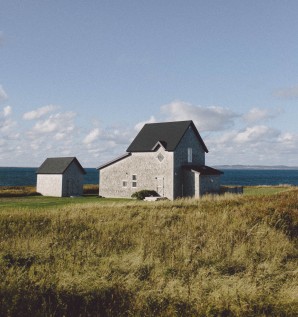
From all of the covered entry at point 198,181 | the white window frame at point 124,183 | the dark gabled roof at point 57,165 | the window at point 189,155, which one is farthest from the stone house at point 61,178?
the covered entry at point 198,181

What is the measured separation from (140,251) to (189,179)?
87.7ft

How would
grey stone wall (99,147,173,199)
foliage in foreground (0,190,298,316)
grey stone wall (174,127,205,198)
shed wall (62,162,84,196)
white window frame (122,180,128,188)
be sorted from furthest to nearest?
shed wall (62,162,84,196), white window frame (122,180,128,188), grey stone wall (99,147,173,199), grey stone wall (174,127,205,198), foliage in foreground (0,190,298,316)

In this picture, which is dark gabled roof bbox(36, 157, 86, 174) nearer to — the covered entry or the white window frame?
the white window frame

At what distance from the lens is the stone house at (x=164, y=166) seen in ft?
117

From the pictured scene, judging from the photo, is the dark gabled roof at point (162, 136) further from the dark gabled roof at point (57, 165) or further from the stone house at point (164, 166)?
the dark gabled roof at point (57, 165)

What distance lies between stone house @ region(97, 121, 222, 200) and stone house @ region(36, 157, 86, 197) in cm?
441

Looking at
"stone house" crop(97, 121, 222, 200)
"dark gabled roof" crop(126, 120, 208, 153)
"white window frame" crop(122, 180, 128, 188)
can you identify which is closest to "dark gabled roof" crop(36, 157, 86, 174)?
"stone house" crop(97, 121, 222, 200)

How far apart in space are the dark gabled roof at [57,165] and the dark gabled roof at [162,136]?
8325 millimetres

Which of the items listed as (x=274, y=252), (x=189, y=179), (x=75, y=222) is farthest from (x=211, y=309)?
(x=189, y=179)

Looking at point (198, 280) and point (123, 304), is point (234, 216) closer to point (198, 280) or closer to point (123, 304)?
point (198, 280)

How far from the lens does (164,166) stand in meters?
36.5

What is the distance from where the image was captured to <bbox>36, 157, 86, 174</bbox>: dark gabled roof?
140ft

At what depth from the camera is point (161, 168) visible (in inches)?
1447

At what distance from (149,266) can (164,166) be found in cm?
2820
